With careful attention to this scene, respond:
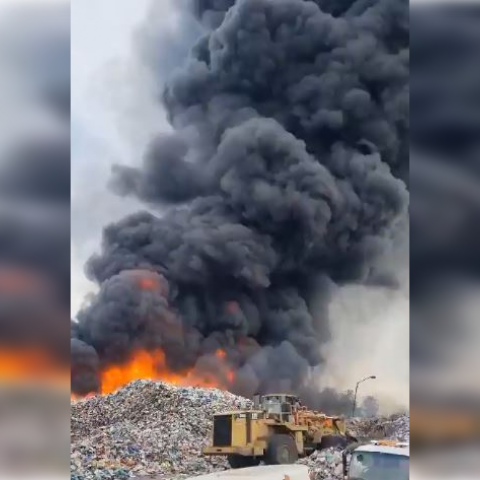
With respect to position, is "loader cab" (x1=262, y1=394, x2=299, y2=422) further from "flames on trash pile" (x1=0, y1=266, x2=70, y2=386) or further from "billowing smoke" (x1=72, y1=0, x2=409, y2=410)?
"flames on trash pile" (x1=0, y1=266, x2=70, y2=386)

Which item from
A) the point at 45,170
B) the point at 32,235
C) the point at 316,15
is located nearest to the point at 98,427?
the point at 32,235

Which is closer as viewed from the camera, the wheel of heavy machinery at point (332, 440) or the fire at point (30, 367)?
the fire at point (30, 367)

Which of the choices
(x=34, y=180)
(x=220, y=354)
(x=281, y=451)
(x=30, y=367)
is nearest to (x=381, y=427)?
(x=281, y=451)

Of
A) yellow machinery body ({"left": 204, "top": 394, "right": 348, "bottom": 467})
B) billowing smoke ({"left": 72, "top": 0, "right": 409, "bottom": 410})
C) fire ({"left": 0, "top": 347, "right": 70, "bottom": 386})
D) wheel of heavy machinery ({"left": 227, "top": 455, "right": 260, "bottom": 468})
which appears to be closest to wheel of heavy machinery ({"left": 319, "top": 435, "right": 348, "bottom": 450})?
yellow machinery body ({"left": 204, "top": 394, "right": 348, "bottom": 467})

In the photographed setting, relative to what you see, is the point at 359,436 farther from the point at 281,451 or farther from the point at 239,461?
the point at 239,461

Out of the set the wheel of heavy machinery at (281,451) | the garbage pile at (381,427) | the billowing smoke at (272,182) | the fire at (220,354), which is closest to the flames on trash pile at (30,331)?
the billowing smoke at (272,182)

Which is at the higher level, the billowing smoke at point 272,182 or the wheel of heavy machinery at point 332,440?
the billowing smoke at point 272,182

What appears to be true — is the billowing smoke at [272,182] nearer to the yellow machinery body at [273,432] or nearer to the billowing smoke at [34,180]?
the yellow machinery body at [273,432]
